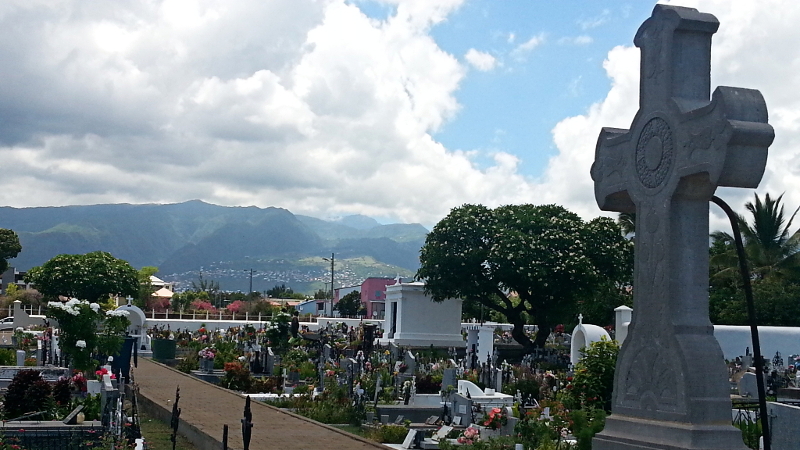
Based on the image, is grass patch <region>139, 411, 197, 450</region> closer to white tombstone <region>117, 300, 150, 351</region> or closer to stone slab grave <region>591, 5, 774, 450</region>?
stone slab grave <region>591, 5, 774, 450</region>

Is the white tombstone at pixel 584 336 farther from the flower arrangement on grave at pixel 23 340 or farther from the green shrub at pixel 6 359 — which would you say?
the flower arrangement on grave at pixel 23 340

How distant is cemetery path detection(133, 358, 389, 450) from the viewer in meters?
14.1

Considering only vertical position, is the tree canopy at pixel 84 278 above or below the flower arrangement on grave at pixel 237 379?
above

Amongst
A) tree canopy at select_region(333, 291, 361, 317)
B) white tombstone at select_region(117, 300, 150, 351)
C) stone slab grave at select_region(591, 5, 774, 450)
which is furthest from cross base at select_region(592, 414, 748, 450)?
tree canopy at select_region(333, 291, 361, 317)

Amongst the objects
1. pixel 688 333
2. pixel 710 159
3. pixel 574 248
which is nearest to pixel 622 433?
pixel 688 333

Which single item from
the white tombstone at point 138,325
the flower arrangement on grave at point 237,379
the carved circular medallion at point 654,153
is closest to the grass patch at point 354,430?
the flower arrangement on grave at point 237,379

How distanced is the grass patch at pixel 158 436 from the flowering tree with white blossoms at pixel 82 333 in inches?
87.5

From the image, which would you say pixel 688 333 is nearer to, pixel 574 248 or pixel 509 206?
pixel 574 248

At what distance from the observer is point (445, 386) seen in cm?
2084

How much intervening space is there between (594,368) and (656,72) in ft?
22.2

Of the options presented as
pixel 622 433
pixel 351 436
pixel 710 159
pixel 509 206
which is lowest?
pixel 351 436

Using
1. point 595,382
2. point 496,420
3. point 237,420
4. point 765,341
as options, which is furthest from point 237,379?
point 765,341

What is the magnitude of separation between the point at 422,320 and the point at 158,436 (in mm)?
27579

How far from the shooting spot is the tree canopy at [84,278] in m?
58.9
